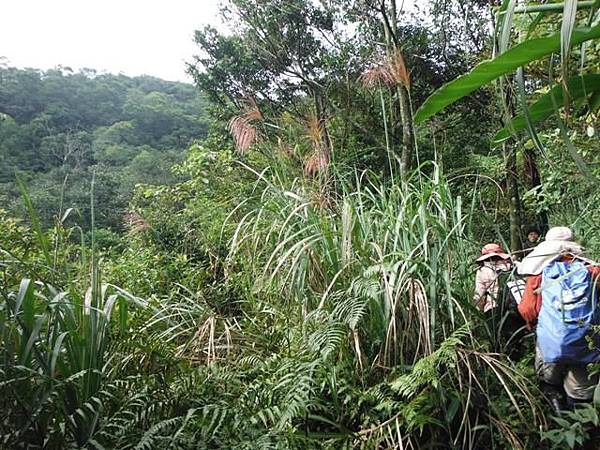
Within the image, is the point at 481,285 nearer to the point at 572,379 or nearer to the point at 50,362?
the point at 572,379

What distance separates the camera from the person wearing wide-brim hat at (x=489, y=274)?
75.5 inches

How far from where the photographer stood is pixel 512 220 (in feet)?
13.0

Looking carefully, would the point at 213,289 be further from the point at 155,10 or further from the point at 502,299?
the point at 155,10

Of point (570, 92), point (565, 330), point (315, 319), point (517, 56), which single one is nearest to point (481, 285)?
point (565, 330)

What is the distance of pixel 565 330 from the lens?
5.78 feet

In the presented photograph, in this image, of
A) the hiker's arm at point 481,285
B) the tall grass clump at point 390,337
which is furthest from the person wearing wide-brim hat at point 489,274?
the tall grass clump at point 390,337

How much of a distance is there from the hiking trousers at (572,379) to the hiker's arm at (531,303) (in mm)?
186

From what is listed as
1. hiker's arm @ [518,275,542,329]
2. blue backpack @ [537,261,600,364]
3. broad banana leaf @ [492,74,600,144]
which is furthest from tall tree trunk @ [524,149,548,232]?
broad banana leaf @ [492,74,600,144]

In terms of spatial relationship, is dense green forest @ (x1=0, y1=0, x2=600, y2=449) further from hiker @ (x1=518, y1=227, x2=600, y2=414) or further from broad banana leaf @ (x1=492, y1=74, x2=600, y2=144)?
hiker @ (x1=518, y1=227, x2=600, y2=414)

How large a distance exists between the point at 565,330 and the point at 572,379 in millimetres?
225

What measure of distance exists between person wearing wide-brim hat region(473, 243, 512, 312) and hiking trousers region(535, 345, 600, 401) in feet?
1.06

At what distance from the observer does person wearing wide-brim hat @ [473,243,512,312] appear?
1917mm

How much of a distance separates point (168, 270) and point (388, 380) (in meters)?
2.10

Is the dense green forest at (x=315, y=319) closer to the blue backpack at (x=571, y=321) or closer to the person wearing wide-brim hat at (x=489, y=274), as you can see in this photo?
the person wearing wide-brim hat at (x=489, y=274)
